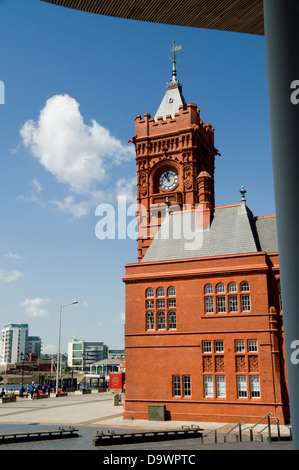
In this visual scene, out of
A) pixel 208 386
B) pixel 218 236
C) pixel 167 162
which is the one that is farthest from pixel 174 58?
pixel 208 386

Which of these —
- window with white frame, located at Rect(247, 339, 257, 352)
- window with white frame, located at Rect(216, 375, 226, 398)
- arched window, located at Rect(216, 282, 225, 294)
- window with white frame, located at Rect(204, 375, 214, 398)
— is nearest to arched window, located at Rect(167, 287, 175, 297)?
arched window, located at Rect(216, 282, 225, 294)

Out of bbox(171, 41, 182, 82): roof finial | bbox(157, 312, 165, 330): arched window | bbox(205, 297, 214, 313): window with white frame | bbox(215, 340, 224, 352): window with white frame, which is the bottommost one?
bbox(215, 340, 224, 352): window with white frame

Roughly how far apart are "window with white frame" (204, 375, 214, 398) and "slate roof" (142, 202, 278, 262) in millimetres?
8983

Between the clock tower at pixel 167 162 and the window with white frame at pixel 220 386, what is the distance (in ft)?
74.4

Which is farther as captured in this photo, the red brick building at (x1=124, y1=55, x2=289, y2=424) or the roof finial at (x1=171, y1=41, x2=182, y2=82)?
the roof finial at (x1=171, y1=41, x2=182, y2=82)

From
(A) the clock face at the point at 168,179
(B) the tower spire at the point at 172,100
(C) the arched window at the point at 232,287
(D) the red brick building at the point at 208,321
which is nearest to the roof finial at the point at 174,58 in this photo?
(B) the tower spire at the point at 172,100

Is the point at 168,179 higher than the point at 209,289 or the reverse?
higher

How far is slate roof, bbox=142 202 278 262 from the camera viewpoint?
1315 inches

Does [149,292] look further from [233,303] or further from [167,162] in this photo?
[167,162]

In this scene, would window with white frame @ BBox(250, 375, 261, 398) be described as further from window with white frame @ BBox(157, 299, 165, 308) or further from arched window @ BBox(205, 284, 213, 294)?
window with white frame @ BBox(157, 299, 165, 308)

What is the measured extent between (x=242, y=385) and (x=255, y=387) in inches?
34.9

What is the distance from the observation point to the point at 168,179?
5616cm

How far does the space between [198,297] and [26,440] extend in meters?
15.2
